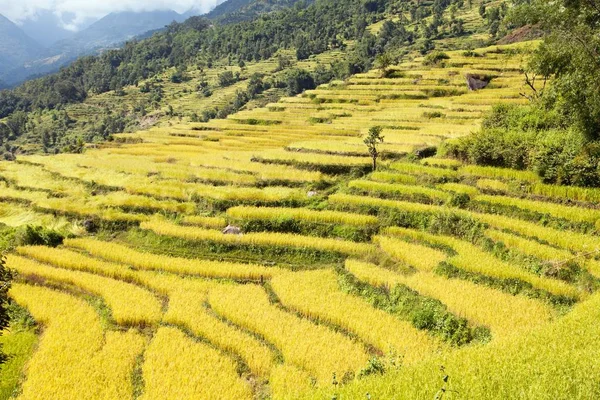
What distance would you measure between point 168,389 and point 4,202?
95.0 ft

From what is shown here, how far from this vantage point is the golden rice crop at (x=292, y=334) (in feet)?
37.5

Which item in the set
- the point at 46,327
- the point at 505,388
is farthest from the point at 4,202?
the point at 505,388

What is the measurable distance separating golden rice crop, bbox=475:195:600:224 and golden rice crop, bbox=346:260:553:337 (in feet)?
24.4

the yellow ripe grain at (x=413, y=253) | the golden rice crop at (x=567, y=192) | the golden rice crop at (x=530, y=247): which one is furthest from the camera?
the golden rice crop at (x=567, y=192)

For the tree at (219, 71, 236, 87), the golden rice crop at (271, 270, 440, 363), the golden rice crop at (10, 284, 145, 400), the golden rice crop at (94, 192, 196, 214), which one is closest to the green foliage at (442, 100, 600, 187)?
the golden rice crop at (271, 270, 440, 363)


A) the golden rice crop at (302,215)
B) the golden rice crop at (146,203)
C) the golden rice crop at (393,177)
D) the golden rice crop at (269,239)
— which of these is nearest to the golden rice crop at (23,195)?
the golden rice crop at (146,203)

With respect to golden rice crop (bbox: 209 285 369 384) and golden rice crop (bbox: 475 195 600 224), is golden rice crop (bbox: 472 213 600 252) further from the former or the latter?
golden rice crop (bbox: 209 285 369 384)

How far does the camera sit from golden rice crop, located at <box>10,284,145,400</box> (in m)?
11.2

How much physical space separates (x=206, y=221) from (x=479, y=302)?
15292 millimetres

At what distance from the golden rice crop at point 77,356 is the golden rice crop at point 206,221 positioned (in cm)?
822

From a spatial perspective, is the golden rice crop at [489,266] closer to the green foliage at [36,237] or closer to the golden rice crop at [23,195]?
the green foliage at [36,237]

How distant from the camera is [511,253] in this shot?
17000mm

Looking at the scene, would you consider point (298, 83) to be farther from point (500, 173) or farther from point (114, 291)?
point (114, 291)

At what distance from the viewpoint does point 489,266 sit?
52.7ft
